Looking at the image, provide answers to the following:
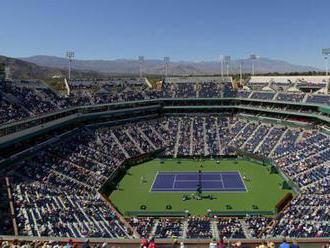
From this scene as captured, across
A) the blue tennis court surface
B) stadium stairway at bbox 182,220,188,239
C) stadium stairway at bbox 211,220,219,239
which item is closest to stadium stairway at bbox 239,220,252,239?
stadium stairway at bbox 211,220,219,239

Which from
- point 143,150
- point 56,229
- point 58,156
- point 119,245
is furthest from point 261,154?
point 119,245

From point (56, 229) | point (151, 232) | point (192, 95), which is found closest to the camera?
point (56, 229)

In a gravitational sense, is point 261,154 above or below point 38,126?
below

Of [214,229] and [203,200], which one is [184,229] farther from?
[203,200]

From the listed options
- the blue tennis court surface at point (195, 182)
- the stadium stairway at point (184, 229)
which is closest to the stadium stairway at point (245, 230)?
the stadium stairway at point (184, 229)

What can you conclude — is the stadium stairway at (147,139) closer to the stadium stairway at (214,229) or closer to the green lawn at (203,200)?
the green lawn at (203,200)

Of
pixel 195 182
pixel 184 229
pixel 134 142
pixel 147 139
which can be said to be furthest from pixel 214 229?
pixel 147 139

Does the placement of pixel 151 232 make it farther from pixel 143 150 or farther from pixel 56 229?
pixel 143 150

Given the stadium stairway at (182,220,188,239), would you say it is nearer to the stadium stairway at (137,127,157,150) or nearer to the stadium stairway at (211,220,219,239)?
the stadium stairway at (211,220,219,239)
